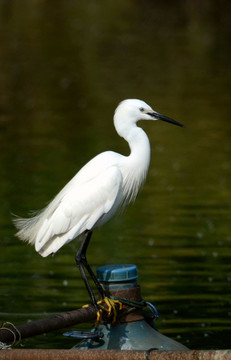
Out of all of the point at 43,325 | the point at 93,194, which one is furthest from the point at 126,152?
the point at 43,325

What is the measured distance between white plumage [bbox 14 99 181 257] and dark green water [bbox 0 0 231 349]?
6.32 ft

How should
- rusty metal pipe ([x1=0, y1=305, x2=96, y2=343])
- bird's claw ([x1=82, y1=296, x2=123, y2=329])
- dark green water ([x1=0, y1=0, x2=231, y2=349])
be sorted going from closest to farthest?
rusty metal pipe ([x1=0, y1=305, x2=96, y2=343]), bird's claw ([x1=82, y1=296, x2=123, y2=329]), dark green water ([x1=0, y1=0, x2=231, y2=349])

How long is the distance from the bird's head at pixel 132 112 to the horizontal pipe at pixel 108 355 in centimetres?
163

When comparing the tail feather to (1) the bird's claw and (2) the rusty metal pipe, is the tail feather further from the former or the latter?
(2) the rusty metal pipe

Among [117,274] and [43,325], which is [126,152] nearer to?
[117,274]

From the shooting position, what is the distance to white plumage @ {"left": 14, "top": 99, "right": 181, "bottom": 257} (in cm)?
473

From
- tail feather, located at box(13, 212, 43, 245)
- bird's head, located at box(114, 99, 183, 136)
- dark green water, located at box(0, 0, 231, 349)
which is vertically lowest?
dark green water, located at box(0, 0, 231, 349)

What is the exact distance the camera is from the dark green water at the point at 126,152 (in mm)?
7559

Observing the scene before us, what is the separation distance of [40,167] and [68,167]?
357mm

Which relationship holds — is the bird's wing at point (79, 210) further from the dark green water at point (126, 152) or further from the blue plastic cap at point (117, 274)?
the dark green water at point (126, 152)

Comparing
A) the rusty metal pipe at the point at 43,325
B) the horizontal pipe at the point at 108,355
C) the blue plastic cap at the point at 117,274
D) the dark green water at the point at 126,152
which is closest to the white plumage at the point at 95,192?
the blue plastic cap at the point at 117,274

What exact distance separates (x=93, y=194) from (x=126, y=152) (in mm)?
8480

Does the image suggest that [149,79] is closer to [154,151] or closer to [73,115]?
[73,115]

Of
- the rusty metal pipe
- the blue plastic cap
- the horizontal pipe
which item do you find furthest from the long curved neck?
the horizontal pipe
